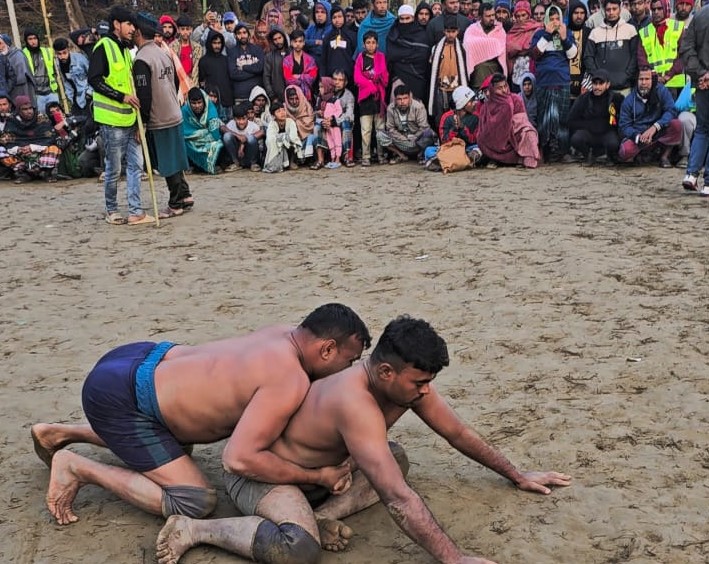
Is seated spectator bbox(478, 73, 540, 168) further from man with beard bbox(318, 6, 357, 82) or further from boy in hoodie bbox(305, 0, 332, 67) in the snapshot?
boy in hoodie bbox(305, 0, 332, 67)

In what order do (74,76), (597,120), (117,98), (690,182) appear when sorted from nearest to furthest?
(117,98) → (690,182) → (597,120) → (74,76)

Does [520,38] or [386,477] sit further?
[520,38]

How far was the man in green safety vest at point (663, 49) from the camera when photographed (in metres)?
8.88

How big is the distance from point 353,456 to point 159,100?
16.9 feet

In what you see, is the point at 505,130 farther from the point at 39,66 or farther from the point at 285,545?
the point at 285,545

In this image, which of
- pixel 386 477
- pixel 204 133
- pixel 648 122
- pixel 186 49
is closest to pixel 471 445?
pixel 386 477

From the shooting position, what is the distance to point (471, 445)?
2828 millimetres

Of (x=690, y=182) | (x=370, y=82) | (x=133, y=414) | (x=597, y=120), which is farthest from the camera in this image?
Result: (x=370, y=82)

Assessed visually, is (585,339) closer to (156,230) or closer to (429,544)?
(429,544)

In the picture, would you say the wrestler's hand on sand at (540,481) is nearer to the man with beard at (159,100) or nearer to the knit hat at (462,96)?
the man with beard at (159,100)

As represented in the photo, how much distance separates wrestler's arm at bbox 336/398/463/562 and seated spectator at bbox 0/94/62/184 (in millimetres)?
8322

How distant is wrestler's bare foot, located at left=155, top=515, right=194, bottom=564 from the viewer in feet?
8.52

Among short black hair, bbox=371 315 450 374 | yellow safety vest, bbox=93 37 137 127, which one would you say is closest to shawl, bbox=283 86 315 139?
yellow safety vest, bbox=93 37 137 127

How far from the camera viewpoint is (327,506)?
283cm
